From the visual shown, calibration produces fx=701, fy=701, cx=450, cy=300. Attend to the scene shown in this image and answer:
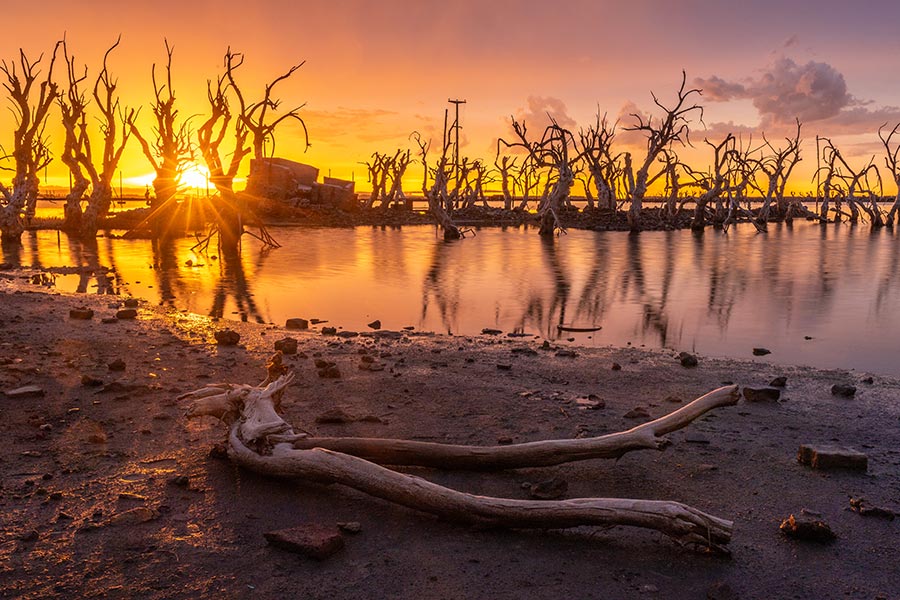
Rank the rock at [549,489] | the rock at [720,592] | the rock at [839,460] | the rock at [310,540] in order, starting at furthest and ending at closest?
the rock at [839,460] → the rock at [549,489] → the rock at [310,540] → the rock at [720,592]

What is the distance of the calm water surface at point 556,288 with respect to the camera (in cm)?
1053

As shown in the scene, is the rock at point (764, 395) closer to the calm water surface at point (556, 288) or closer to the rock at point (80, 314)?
the calm water surface at point (556, 288)

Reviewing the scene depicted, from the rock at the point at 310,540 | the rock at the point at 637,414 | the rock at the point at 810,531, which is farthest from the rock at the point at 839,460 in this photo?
the rock at the point at 310,540

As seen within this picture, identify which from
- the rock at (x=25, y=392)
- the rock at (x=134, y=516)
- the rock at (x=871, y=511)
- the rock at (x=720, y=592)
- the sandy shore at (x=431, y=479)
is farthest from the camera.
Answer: the rock at (x=25, y=392)

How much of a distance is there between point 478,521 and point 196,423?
278 centimetres

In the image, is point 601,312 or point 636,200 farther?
point 636,200

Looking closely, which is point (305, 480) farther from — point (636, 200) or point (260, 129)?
point (636, 200)

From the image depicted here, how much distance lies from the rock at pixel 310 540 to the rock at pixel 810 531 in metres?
2.46

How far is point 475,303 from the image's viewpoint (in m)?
13.5

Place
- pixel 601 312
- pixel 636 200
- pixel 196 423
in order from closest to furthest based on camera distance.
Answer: pixel 196 423
pixel 601 312
pixel 636 200

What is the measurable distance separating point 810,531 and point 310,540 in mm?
2685

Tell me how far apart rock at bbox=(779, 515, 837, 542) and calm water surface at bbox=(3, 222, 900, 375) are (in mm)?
5212

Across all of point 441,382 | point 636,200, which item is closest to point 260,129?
point 441,382

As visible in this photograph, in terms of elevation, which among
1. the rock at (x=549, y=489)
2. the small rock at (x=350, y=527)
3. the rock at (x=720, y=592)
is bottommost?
the rock at (x=720, y=592)
